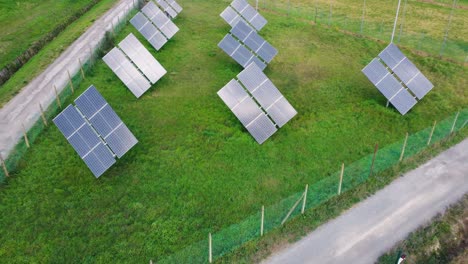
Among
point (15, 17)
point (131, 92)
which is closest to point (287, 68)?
point (131, 92)

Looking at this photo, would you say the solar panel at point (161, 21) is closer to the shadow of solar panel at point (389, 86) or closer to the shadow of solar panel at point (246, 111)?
the shadow of solar panel at point (246, 111)

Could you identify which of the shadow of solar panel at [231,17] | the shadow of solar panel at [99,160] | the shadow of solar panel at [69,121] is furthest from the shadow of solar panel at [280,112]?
the shadow of solar panel at [231,17]

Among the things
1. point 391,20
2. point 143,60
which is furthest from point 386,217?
point 391,20

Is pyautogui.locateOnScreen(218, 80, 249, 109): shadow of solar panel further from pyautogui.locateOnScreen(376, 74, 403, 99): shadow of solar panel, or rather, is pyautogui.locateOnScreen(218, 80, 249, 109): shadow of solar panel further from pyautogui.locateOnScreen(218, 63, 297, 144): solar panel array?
pyautogui.locateOnScreen(376, 74, 403, 99): shadow of solar panel

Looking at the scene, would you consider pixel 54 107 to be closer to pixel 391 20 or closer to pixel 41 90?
pixel 41 90

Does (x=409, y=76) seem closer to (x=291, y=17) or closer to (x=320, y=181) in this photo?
(x=320, y=181)

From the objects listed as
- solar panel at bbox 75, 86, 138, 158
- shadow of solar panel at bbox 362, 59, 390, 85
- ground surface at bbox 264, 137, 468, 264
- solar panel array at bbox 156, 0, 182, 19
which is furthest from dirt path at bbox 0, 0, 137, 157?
shadow of solar panel at bbox 362, 59, 390, 85
